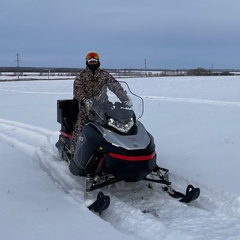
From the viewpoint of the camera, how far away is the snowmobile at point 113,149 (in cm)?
430

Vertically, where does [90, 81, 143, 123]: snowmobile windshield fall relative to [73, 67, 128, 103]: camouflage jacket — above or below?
below

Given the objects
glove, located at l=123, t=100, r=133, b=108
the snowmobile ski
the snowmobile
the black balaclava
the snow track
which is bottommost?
the snow track

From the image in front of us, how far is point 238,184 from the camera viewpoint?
4.93 meters

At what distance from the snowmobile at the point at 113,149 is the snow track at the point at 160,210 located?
18 centimetres

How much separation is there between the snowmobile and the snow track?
18 centimetres

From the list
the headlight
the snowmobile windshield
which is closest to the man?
the snowmobile windshield

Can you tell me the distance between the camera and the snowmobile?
430 centimetres

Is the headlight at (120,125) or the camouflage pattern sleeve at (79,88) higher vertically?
the camouflage pattern sleeve at (79,88)

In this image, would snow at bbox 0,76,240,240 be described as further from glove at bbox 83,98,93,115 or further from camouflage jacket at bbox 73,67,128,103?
camouflage jacket at bbox 73,67,128,103

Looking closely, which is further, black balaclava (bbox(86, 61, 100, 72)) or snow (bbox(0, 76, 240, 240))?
black balaclava (bbox(86, 61, 100, 72))

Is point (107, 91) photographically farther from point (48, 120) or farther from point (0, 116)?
point (0, 116)

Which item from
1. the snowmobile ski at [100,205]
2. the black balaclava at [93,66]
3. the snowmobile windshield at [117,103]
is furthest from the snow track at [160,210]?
the black balaclava at [93,66]

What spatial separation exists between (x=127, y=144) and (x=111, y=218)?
827mm

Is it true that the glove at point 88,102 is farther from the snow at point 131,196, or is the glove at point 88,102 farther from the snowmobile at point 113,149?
the snow at point 131,196
